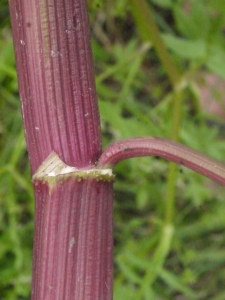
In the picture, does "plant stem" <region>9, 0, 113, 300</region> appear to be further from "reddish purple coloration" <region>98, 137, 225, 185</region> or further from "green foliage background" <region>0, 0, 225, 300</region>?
"green foliage background" <region>0, 0, 225, 300</region>

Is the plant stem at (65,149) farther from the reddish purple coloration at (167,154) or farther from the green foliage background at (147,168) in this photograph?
the green foliage background at (147,168)

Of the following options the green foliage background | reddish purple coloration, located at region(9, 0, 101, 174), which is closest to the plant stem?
reddish purple coloration, located at region(9, 0, 101, 174)

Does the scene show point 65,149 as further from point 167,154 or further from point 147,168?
point 147,168

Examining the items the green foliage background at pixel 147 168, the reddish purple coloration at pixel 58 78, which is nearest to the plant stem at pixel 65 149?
the reddish purple coloration at pixel 58 78

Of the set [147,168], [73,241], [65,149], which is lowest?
[73,241]

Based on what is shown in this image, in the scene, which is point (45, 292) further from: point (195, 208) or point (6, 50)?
point (195, 208)

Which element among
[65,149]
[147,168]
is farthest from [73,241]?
[147,168]
